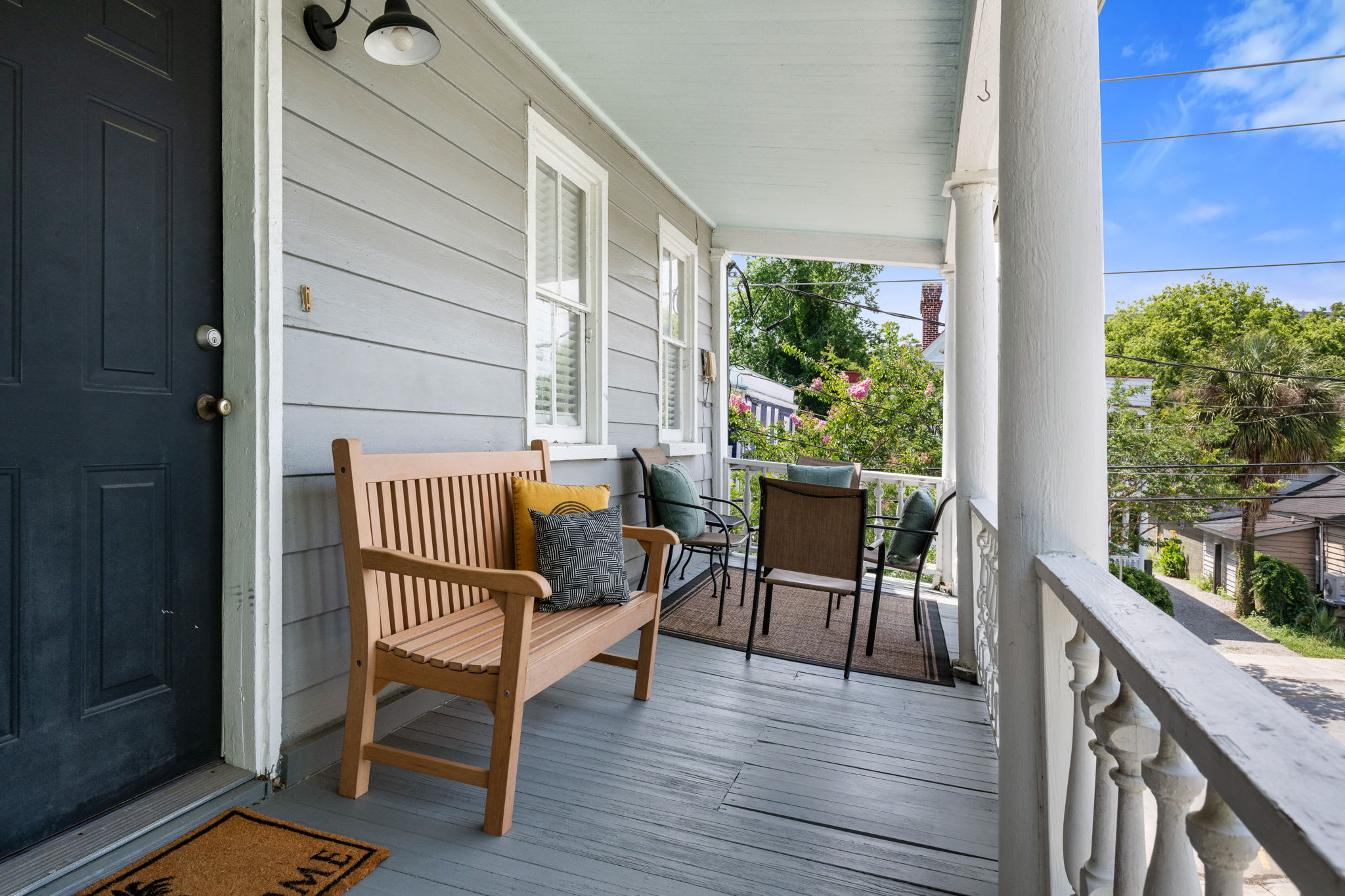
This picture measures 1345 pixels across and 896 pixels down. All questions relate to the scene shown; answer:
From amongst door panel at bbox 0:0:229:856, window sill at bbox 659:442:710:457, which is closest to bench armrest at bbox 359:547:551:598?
door panel at bbox 0:0:229:856

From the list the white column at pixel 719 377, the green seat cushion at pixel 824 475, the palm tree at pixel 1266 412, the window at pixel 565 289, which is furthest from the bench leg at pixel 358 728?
the palm tree at pixel 1266 412

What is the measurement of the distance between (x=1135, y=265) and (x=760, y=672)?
65.0 feet

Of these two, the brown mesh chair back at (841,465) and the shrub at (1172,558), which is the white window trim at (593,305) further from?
the shrub at (1172,558)

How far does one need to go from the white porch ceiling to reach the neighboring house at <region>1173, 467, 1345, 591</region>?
3413 mm

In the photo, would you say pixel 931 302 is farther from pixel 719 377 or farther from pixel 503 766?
pixel 503 766

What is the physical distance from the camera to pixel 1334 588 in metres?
4.55

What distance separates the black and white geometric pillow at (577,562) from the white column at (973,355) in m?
1.59

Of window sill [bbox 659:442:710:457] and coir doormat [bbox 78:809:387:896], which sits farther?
window sill [bbox 659:442:710:457]

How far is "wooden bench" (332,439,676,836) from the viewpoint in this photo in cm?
179

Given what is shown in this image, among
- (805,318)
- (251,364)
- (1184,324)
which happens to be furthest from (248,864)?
(805,318)

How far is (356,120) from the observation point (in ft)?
7.27

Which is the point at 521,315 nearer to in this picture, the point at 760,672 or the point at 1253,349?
the point at 760,672

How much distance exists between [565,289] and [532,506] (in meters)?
1.44

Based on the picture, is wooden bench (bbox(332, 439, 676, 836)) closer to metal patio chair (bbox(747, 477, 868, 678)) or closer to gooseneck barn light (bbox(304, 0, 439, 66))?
metal patio chair (bbox(747, 477, 868, 678))
